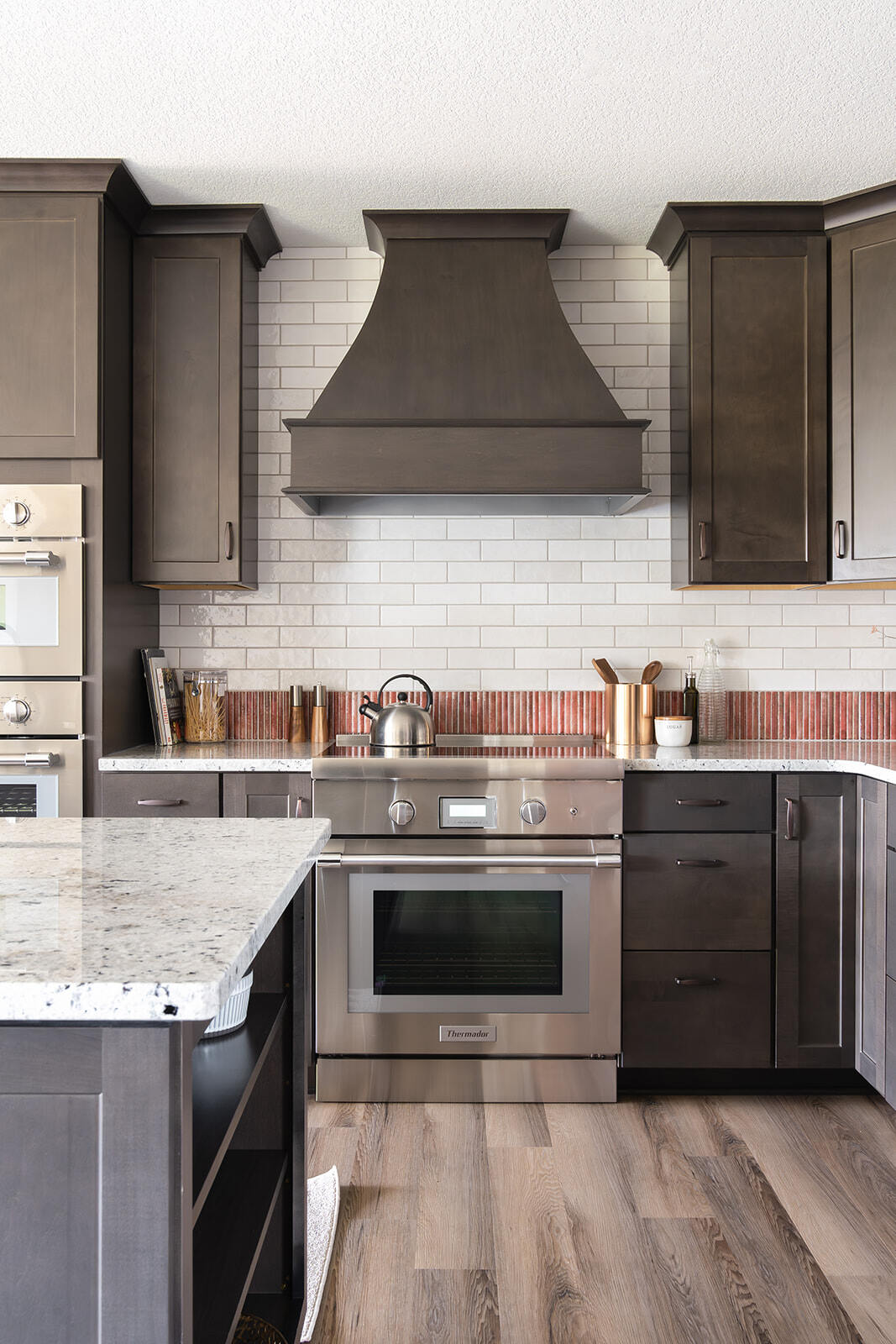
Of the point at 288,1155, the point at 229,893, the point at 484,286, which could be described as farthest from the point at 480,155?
the point at 288,1155

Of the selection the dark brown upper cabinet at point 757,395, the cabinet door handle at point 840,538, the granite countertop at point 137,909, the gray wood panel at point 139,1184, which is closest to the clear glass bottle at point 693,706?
the dark brown upper cabinet at point 757,395

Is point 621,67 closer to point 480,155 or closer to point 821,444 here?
point 480,155

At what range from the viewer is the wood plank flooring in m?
1.82

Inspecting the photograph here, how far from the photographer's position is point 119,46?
2.28 meters

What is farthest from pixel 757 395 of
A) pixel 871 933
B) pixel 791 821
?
pixel 871 933

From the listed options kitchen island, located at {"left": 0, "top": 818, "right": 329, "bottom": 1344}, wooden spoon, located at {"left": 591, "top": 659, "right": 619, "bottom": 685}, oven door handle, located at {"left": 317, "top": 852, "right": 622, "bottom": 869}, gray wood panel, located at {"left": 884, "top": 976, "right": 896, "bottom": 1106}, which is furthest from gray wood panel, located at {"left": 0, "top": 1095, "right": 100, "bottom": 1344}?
wooden spoon, located at {"left": 591, "top": 659, "right": 619, "bottom": 685}

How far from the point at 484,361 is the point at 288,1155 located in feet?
7.54

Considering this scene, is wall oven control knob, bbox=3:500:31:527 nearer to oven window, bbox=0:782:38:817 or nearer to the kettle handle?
oven window, bbox=0:782:38:817

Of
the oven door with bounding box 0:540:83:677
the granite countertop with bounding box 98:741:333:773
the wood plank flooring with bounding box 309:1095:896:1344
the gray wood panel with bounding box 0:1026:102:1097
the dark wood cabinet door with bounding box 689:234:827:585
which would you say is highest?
the dark wood cabinet door with bounding box 689:234:827:585

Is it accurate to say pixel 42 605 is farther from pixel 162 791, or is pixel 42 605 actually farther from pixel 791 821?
pixel 791 821

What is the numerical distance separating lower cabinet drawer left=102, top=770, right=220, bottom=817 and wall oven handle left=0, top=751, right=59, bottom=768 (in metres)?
0.17

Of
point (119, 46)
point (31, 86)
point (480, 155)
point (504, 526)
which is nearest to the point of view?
point (119, 46)

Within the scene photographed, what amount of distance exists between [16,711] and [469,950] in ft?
4.87

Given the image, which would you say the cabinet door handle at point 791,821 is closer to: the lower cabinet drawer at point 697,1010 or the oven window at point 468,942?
the lower cabinet drawer at point 697,1010
